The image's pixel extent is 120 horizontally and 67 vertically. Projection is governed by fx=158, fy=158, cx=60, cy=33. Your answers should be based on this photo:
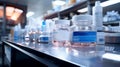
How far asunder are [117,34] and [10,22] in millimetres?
4109

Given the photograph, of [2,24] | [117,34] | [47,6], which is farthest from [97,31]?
[47,6]

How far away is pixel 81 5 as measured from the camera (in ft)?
8.05

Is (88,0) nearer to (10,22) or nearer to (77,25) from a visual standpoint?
(77,25)

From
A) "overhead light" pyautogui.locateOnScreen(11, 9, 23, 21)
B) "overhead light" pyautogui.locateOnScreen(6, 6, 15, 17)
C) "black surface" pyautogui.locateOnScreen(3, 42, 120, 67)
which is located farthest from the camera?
"overhead light" pyautogui.locateOnScreen(11, 9, 23, 21)

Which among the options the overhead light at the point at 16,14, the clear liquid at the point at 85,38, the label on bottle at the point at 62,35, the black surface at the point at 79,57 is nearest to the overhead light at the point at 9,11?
the overhead light at the point at 16,14

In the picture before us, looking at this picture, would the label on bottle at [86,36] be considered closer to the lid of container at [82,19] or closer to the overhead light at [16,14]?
the lid of container at [82,19]

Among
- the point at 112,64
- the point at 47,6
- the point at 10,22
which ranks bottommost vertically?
the point at 112,64

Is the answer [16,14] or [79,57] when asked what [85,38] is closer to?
[79,57]

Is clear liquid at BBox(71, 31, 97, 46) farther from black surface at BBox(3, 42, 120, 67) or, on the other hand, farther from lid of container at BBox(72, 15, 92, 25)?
black surface at BBox(3, 42, 120, 67)

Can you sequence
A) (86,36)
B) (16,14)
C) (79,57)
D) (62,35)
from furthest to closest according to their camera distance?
(16,14) < (62,35) < (86,36) < (79,57)

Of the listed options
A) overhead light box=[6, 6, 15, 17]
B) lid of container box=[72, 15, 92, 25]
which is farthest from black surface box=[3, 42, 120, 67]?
overhead light box=[6, 6, 15, 17]

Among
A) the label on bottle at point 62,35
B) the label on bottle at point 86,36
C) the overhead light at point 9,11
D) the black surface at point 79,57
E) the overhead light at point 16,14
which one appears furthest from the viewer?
the overhead light at point 16,14

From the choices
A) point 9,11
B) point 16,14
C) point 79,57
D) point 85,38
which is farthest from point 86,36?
point 16,14

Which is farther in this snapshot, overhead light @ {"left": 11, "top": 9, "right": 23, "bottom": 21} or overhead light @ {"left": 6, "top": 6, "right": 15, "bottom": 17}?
overhead light @ {"left": 11, "top": 9, "right": 23, "bottom": 21}
